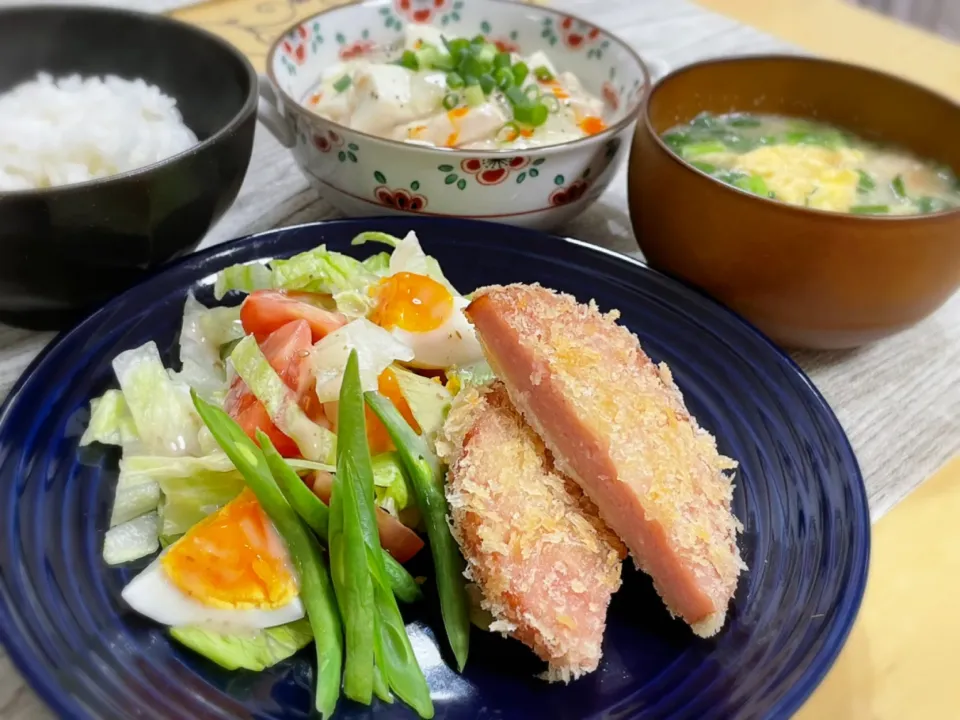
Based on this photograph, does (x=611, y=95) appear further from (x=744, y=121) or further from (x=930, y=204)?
(x=930, y=204)

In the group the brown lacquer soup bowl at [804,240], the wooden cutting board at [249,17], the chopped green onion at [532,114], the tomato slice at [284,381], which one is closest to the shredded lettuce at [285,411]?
the tomato slice at [284,381]

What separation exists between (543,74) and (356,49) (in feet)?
1.76

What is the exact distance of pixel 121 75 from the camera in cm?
212

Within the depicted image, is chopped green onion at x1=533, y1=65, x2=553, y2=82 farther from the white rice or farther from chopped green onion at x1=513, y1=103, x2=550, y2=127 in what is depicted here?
the white rice

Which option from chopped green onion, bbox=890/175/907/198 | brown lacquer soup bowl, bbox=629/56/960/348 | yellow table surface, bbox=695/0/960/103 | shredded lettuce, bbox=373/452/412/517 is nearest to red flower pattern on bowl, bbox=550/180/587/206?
brown lacquer soup bowl, bbox=629/56/960/348

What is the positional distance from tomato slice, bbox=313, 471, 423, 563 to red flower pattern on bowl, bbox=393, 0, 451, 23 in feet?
5.22

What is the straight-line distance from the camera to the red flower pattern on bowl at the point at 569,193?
1.91 metres

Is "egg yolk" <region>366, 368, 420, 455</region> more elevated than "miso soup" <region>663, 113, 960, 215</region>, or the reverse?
"miso soup" <region>663, 113, 960, 215</region>

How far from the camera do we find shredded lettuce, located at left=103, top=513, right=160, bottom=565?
1.27 metres

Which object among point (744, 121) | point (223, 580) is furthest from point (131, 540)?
point (744, 121)

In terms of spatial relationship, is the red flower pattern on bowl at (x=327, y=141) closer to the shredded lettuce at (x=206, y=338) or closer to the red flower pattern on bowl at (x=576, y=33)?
the shredded lettuce at (x=206, y=338)

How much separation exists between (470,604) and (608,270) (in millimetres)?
790

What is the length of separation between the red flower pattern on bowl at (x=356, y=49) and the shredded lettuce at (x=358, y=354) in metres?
1.14

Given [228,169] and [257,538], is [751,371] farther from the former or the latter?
[228,169]
